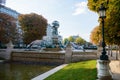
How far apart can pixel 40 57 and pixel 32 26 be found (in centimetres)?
4222

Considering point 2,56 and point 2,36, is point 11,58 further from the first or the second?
point 2,36

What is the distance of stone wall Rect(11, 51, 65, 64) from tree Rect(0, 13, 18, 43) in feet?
66.3

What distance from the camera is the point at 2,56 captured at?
47.8 metres

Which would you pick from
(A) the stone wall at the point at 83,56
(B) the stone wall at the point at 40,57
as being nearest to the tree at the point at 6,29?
(B) the stone wall at the point at 40,57

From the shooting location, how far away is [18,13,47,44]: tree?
83.6m

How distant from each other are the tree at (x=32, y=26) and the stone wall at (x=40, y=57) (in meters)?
36.7

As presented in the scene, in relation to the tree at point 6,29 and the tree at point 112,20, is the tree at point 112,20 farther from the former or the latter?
the tree at point 6,29

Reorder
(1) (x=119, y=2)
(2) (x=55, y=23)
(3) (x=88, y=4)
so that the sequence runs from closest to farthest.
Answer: (1) (x=119, y=2)
(3) (x=88, y=4)
(2) (x=55, y=23)

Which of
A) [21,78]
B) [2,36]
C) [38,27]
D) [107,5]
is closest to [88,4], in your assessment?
[107,5]

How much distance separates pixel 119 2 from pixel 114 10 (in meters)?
1.13

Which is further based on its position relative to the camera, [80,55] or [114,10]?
[80,55]

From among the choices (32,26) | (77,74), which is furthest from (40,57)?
(32,26)

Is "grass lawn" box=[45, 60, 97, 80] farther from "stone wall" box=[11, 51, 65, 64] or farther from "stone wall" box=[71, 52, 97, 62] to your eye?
"stone wall" box=[11, 51, 65, 64]

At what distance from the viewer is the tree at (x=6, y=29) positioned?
66631 millimetres
